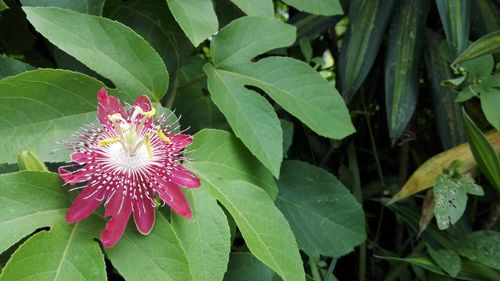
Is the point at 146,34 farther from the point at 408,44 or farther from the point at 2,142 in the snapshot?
the point at 408,44

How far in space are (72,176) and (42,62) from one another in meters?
0.41

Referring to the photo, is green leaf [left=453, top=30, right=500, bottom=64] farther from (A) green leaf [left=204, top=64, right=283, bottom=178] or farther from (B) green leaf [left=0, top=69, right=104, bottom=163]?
(B) green leaf [left=0, top=69, right=104, bottom=163]

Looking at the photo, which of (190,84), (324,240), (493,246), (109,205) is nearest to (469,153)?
(493,246)

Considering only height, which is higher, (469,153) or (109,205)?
(109,205)

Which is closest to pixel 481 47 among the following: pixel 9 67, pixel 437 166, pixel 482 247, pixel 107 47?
pixel 437 166

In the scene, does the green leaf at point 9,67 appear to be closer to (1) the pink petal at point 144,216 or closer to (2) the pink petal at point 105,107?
(2) the pink petal at point 105,107

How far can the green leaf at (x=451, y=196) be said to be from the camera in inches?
30.6

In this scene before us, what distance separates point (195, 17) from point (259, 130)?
0.15m

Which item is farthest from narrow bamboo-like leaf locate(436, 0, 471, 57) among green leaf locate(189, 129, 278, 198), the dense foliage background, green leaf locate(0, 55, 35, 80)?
green leaf locate(0, 55, 35, 80)

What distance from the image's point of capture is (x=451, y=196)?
0.79m

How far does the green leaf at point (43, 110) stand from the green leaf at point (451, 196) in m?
0.47

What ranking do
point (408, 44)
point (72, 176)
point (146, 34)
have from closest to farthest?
point (72, 176)
point (146, 34)
point (408, 44)

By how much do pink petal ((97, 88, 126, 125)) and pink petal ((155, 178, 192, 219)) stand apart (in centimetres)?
9

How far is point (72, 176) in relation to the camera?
0.54 m
